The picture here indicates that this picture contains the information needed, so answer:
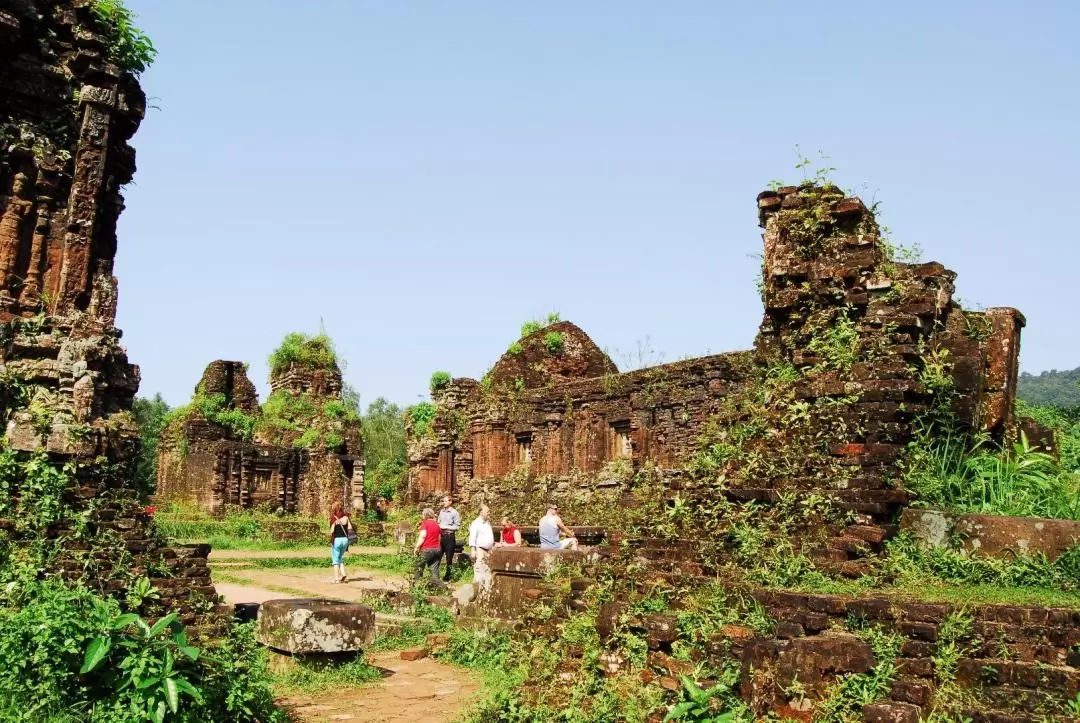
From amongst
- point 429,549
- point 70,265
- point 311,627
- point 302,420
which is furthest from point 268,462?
point 311,627

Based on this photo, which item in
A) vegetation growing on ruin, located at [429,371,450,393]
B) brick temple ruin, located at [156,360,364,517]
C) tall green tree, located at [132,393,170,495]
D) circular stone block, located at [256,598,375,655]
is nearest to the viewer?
circular stone block, located at [256,598,375,655]

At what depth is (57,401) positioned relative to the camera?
9859 millimetres

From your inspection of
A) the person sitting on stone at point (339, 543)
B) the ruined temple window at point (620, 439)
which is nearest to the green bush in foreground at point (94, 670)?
the person sitting on stone at point (339, 543)

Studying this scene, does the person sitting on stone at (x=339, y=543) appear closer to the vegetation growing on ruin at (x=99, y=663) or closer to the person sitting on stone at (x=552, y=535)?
the person sitting on stone at (x=552, y=535)

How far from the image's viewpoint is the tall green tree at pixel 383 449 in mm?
52125

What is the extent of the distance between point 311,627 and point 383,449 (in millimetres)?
56835

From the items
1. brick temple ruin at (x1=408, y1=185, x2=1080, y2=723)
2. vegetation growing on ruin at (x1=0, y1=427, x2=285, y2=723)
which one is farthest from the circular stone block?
brick temple ruin at (x1=408, y1=185, x2=1080, y2=723)

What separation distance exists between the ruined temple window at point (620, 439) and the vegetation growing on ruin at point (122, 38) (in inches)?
597

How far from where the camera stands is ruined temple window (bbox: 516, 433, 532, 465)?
27.3 metres

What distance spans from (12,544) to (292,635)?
2.51 metres

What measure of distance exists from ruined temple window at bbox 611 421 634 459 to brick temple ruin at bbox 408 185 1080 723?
14.3 meters

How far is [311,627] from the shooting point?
30.3 ft

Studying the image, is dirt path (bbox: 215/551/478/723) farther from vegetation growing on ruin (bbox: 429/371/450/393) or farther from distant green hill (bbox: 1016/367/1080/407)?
distant green hill (bbox: 1016/367/1080/407)

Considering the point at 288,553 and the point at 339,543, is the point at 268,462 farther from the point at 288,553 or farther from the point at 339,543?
the point at 339,543
